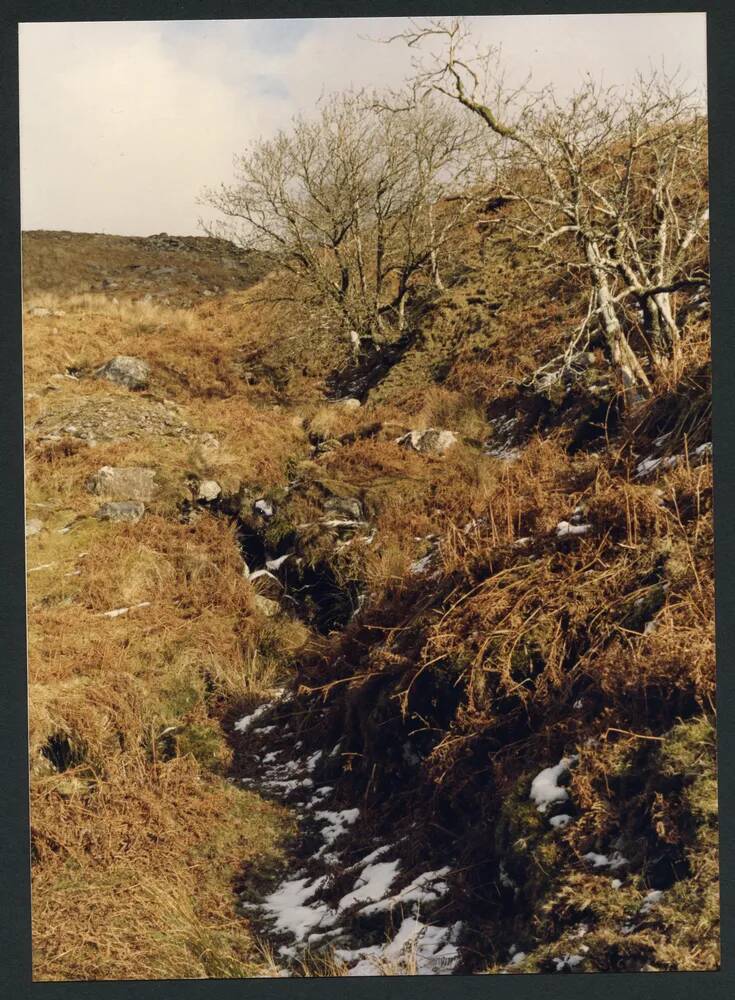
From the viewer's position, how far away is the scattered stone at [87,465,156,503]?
6855 millimetres

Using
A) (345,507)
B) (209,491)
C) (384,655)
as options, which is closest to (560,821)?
(384,655)

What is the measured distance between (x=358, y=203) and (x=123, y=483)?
3106mm

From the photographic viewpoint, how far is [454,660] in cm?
461

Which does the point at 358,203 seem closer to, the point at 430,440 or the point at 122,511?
the point at 430,440

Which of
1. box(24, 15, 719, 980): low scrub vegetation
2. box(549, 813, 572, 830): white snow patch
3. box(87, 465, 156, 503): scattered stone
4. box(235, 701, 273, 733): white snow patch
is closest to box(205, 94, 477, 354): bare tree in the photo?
box(24, 15, 719, 980): low scrub vegetation

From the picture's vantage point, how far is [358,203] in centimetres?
702

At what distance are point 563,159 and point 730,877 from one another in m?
4.60

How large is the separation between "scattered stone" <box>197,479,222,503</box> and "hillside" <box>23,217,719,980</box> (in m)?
0.06

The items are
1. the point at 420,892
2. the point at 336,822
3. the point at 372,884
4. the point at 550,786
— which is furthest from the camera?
the point at 336,822

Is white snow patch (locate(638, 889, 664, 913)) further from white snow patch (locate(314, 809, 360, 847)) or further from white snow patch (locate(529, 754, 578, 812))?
white snow patch (locate(314, 809, 360, 847))

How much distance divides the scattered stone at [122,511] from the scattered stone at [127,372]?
1.68 m

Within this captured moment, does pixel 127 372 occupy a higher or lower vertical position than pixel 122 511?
higher

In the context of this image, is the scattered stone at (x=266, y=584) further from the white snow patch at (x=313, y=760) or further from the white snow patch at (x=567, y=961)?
the white snow patch at (x=567, y=961)

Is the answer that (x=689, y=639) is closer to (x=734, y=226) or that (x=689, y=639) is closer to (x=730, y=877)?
(x=730, y=877)
